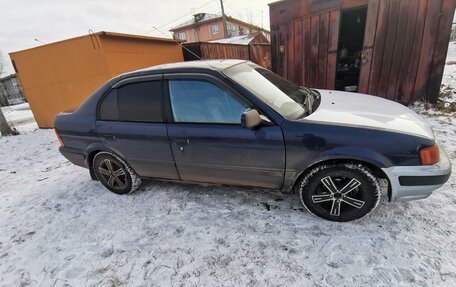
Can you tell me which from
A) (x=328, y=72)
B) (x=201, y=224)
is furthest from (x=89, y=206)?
(x=328, y=72)

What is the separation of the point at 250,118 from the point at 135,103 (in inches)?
56.4

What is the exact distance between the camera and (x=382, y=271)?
1862mm

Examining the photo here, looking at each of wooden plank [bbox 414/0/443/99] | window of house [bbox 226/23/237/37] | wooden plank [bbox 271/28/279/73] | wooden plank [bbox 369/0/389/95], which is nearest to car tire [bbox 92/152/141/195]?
wooden plank [bbox 271/28/279/73]

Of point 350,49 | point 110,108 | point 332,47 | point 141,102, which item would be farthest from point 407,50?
point 110,108

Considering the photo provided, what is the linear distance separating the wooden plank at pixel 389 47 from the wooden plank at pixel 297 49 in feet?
6.43

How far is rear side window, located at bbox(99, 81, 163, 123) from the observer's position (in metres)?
2.62

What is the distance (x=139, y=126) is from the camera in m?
2.71

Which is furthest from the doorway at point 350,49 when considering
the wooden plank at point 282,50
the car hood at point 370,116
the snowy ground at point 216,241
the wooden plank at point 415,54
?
the snowy ground at point 216,241

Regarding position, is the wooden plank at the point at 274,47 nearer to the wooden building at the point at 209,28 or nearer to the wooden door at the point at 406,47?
the wooden door at the point at 406,47

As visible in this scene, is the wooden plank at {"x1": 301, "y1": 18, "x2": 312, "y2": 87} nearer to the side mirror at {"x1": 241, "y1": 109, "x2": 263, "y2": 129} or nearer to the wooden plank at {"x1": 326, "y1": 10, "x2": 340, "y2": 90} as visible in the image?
the wooden plank at {"x1": 326, "y1": 10, "x2": 340, "y2": 90}

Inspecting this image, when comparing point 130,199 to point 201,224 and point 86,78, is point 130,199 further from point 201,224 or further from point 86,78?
point 86,78

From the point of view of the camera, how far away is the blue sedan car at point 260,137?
204cm

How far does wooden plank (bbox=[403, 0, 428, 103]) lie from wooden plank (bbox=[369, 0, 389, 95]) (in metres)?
0.57

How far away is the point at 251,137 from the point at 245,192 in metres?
0.97
